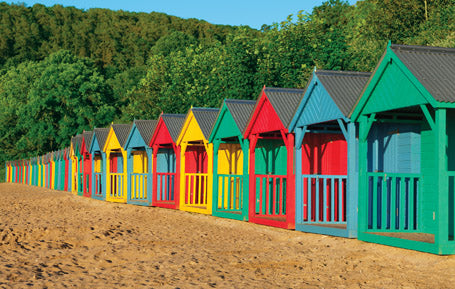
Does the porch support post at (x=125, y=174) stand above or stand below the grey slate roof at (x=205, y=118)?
below

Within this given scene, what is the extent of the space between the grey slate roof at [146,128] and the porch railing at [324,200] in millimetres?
11008

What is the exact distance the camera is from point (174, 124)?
23234mm

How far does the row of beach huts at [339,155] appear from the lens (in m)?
10.4

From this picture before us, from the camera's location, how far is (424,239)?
1075 cm

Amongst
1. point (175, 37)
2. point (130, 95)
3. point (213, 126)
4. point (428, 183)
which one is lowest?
point (428, 183)

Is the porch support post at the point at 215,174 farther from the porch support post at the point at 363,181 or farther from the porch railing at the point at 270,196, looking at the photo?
the porch support post at the point at 363,181

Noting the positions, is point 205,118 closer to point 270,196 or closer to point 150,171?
point 270,196

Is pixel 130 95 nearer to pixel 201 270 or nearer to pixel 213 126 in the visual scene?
pixel 213 126

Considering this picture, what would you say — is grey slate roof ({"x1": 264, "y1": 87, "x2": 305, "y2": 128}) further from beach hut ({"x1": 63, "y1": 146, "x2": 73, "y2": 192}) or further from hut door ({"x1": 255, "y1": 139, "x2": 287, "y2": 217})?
beach hut ({"x1": 63, "y1": 146, "x2": 73, "y2": 192})

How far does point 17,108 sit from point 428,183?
230 ft

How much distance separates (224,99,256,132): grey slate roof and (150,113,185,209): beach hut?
14.2 feet

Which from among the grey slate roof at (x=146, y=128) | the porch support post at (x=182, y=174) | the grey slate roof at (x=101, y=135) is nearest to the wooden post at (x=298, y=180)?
the porch support post at (x=182, y=174)

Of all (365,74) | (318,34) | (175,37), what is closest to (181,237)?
(365,74)

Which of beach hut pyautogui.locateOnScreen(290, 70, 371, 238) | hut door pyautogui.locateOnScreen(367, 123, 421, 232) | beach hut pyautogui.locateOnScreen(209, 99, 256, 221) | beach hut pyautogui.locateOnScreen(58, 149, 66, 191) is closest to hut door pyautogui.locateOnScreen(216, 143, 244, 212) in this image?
beach hut pyautogui.locateOnScreen(209, 99, 256, 221)
